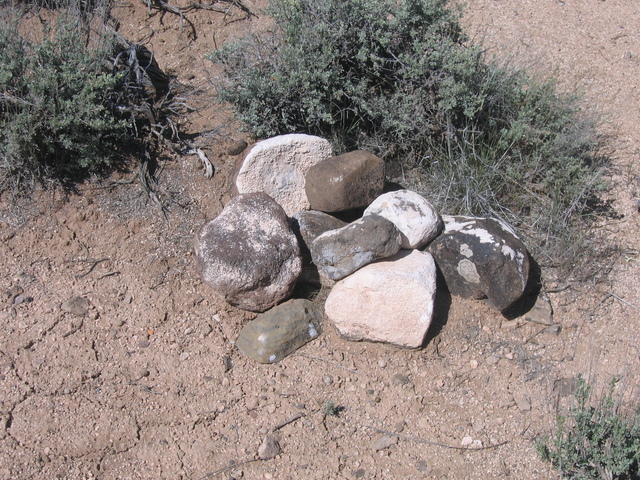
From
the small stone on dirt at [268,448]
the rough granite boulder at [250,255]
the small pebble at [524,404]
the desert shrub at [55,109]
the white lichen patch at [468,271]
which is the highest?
the desert shrub at [55,109]

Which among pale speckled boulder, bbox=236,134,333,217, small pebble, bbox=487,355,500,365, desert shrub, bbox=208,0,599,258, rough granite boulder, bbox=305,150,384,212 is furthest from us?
desert shrub, bbox=208,0,599,258

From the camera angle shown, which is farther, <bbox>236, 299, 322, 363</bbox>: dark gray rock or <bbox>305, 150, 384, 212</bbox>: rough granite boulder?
<bbox>305, 150, 384, 212</bbox>: rough granite boulder

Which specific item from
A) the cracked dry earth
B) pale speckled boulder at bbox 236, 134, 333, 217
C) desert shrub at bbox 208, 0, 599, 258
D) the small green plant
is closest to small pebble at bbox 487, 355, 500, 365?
the cracked dry earth

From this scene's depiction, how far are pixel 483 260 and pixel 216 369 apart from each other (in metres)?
1.62

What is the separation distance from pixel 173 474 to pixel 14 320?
1.26 m

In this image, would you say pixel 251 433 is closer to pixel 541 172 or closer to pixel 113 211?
pixel 113 211

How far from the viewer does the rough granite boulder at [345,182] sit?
11.6 feet

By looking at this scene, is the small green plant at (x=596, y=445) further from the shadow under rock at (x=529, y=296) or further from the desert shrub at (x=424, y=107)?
the desert shrub at (x=424, y=107)

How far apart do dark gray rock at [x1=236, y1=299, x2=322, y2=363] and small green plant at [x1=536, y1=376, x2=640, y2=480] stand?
4.34 ft

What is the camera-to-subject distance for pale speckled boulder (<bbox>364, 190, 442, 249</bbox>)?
3439 millimetres

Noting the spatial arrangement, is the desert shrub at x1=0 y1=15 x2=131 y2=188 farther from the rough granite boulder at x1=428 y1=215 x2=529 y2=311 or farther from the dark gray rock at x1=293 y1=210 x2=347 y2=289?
the rough granite boulder at x1=428 y1=215 x2=529 y2=311

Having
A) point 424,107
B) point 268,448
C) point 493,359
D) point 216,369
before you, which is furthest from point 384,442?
point 424,107

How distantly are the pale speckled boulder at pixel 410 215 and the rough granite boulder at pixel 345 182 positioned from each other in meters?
0.12

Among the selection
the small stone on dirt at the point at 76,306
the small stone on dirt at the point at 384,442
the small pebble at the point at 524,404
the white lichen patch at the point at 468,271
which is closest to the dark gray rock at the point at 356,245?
the white lichen patch at the point at 468,271
